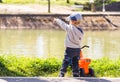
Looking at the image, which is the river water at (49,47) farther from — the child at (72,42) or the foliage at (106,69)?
the child at (72,42)

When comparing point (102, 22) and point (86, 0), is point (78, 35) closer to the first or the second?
point (102, 22)

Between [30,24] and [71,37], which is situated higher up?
[71,37]

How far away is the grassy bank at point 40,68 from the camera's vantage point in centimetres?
917

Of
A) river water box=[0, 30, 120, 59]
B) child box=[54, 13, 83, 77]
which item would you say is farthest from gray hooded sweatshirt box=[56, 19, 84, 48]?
river water box=[0, 30, 120, 59]

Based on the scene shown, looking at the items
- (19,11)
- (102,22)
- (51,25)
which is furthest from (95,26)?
(19,11)

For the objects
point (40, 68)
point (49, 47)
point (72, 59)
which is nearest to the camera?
point (72, 59)

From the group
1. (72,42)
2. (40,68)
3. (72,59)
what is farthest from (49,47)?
(72,42)

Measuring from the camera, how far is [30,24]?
34.2 meters

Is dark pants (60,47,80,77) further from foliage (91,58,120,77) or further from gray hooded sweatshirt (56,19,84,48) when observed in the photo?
foliage (91,58,120,77)

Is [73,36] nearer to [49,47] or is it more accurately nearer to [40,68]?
[40,68]

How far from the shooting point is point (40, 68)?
9430 mm

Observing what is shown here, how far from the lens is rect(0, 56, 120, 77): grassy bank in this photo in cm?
917

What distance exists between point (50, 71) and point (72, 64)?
79 cm

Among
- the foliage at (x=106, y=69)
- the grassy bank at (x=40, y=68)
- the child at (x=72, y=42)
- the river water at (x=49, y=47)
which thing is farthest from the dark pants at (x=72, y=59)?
the river water at (x=49, y=47)
